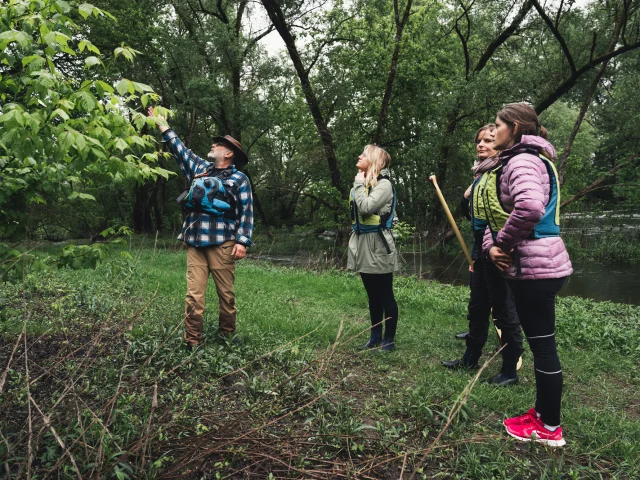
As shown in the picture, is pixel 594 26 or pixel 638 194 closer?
pixel 594 26

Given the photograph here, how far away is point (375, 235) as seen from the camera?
452 centimetres

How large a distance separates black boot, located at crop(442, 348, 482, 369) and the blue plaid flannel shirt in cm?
217

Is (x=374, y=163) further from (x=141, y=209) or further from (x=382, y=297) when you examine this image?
(x=141, y=209)

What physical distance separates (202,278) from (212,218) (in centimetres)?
56

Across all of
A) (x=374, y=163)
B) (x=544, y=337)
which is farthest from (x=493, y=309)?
(x=374, y=163)

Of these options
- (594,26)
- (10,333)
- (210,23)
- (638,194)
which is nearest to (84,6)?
(10,333)

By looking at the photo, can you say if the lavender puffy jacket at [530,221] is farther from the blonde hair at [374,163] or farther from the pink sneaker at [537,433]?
the blonde hair at [374,163]

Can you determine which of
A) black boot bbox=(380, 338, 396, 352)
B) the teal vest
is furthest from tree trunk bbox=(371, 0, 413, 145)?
black boot bbox=(380, 338, 396, 352)

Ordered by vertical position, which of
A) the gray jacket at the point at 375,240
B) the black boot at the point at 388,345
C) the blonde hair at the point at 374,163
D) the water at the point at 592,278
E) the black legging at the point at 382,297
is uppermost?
the blonde hair at the point at 374,163

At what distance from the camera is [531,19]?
53.1 ft

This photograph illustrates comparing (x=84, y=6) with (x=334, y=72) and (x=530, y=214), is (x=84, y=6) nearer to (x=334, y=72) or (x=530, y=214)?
(x=530, y=214)

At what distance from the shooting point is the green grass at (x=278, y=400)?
2211 mm

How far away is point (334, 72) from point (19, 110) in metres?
18.9

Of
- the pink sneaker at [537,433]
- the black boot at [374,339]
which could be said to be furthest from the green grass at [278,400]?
the black boot at [374,339]
